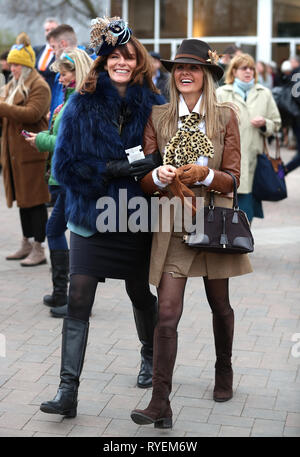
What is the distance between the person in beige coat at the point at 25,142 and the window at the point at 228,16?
19.8 metres

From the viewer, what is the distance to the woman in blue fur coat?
4414mm

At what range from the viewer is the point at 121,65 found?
4.48 metres

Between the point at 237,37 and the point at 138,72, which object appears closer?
the point at 138,72

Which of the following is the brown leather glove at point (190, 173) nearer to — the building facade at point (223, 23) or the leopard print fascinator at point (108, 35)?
the leopard print fascinator at point (108, 35)

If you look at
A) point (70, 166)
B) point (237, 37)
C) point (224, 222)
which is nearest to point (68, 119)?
point (70, 166)

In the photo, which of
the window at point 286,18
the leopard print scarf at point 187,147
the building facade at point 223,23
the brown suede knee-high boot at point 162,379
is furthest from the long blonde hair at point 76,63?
the window at point 286,18

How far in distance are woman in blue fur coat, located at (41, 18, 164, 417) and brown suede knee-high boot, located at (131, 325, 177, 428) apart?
0.43 metres

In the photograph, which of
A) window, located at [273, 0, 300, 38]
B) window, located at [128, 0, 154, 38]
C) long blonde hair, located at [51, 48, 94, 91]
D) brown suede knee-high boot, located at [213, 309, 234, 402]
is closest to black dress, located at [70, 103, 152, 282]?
brown suede knee-high boot, located at [213, 309, 234, 402]

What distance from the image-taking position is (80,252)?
4.50 meters

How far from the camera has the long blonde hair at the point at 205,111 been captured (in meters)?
4.38

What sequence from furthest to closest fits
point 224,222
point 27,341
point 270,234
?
point 270,234 → point 27,341 → point 224,222
